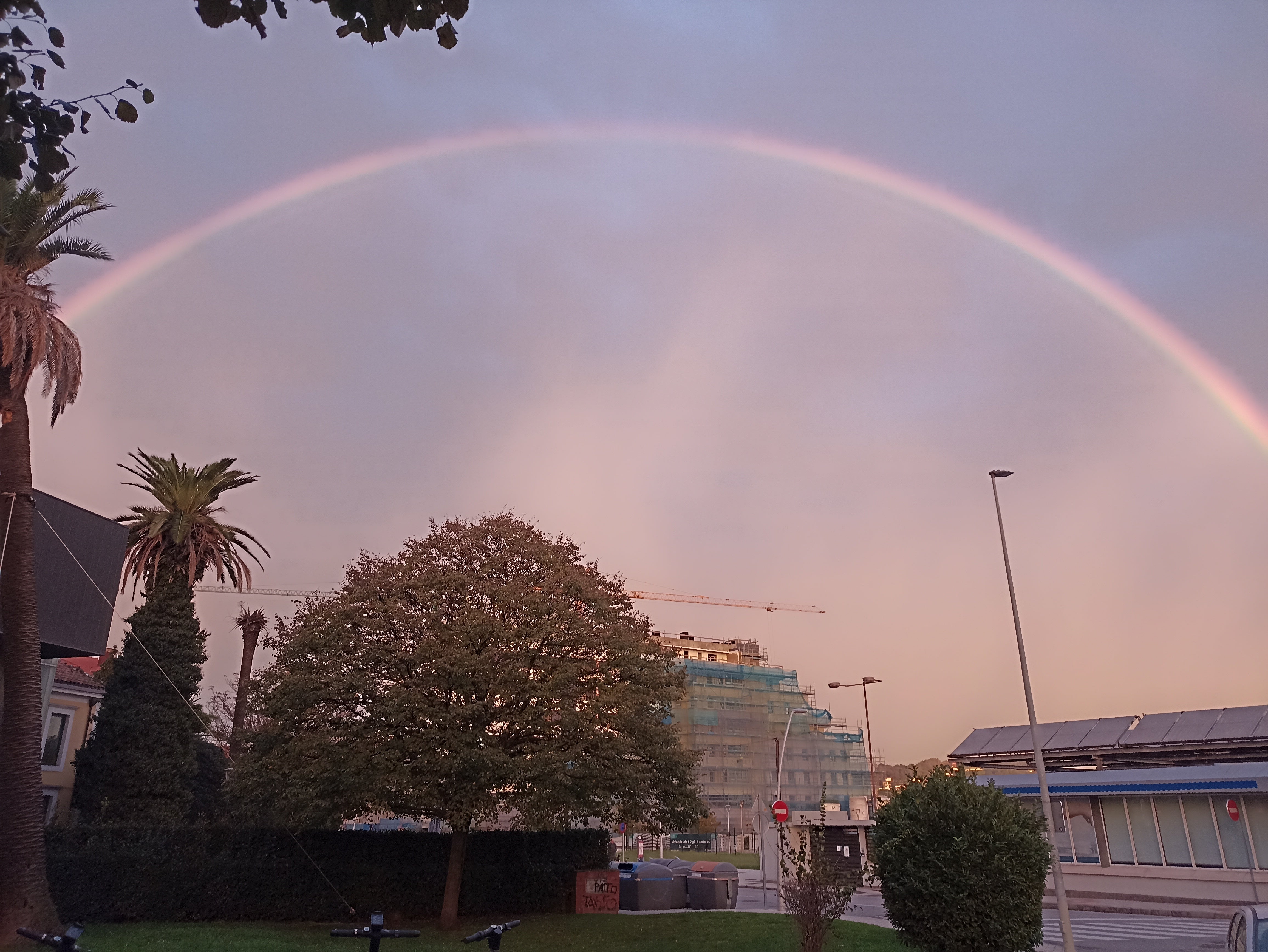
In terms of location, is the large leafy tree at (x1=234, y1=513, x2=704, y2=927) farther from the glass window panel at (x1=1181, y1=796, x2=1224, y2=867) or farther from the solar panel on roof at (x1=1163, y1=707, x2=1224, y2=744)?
the solar panel on roof at (x1=1163, y1=707, x2=1224, y2=744)

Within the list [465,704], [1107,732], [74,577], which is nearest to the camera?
[465,704]

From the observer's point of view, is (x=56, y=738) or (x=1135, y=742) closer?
(x=56, y=738)

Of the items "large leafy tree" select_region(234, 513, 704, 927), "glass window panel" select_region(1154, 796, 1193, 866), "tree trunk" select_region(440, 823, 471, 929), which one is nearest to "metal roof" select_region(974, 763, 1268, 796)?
"glass window panel" select_region(1154, 796, 1193, 866)

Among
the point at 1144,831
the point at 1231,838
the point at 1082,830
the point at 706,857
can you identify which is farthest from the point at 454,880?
the point at 706,857

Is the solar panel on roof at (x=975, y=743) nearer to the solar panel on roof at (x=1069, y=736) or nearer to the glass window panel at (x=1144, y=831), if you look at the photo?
the solar panel on roof at (x=1069, y=736)

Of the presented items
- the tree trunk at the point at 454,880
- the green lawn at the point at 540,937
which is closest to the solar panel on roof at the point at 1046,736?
the green lawn at the point at 540,937

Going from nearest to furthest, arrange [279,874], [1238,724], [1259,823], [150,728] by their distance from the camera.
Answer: [279,874]
[150,728]
[1259,823]
[1238,724]

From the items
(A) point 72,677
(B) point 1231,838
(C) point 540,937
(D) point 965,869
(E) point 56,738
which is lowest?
(C) point 540,937

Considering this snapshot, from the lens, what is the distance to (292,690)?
23078 millimetres

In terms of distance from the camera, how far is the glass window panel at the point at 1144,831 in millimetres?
35219

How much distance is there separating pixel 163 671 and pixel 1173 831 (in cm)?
3608

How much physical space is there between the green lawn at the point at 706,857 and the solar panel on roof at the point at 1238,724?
31384 mm

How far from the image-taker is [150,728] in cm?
2967

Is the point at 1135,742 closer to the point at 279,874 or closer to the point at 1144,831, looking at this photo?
the point at 1144,831
